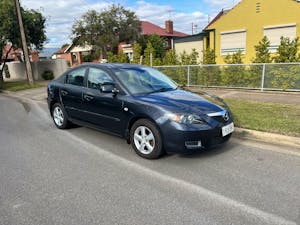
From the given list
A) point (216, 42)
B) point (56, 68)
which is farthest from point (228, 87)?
point (56, 68)

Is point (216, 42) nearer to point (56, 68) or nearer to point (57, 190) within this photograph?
point (56, 68)

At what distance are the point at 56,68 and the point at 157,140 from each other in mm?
20504

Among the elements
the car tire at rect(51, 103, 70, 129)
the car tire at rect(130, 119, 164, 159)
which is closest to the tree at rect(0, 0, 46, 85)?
the car tire at rect(51, 103, 70, 129)

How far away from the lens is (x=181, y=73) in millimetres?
12031

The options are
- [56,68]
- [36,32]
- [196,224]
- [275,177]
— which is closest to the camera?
[196,224]

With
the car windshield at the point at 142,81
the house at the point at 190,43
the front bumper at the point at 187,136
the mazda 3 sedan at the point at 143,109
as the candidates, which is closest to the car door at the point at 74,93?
the mazda 3 sedan at the point at 143,109

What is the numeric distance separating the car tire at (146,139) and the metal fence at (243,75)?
276 inches

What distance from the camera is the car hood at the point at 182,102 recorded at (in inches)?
157

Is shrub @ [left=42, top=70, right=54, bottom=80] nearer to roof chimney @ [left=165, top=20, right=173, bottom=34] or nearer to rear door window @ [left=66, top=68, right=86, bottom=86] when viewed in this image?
rear door window @ [left=66, top=68, right=86, bottom=86]

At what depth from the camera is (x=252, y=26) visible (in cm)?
1786

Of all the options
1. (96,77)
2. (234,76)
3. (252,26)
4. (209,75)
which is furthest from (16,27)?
(252,26)

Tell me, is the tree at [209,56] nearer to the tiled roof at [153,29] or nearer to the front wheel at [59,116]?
the front wheel at [59,116]

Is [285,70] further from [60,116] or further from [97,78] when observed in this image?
[60,116]

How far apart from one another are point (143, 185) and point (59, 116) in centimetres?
358
